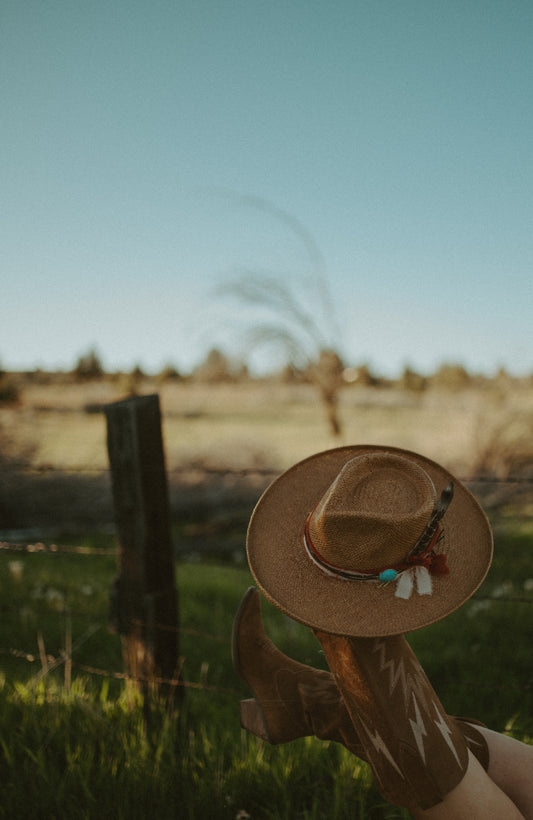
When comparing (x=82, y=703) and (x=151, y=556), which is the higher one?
(x=151, y=556)

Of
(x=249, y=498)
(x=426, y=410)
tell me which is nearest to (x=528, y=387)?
(x=426, y=410)

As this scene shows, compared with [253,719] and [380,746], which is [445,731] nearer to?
[380,746]

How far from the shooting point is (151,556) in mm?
2336

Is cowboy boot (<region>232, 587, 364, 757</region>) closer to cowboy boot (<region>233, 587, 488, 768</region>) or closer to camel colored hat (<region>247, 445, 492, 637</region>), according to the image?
cowboy boot (<region>233, 587, 488, 768</region>)

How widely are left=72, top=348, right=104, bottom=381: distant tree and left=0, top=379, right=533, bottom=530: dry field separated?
112 inches

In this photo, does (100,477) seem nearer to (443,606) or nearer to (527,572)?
(527,572)

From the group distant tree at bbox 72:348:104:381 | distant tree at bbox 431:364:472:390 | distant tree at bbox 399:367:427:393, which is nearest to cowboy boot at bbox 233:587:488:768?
distant tree at bbox 431:364:472:390

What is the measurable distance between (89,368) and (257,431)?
43.4ft

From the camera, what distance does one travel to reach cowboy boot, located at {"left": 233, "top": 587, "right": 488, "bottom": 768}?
1682 millimetres

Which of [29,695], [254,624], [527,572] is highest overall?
[254,624]

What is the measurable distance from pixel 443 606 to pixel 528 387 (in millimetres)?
8897

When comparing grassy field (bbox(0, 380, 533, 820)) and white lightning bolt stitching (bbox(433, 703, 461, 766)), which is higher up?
white lightning bolt stitching (bbox(433, 703, 461, 766))

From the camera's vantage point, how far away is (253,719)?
1.87m

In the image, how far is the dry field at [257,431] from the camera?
9.05m
